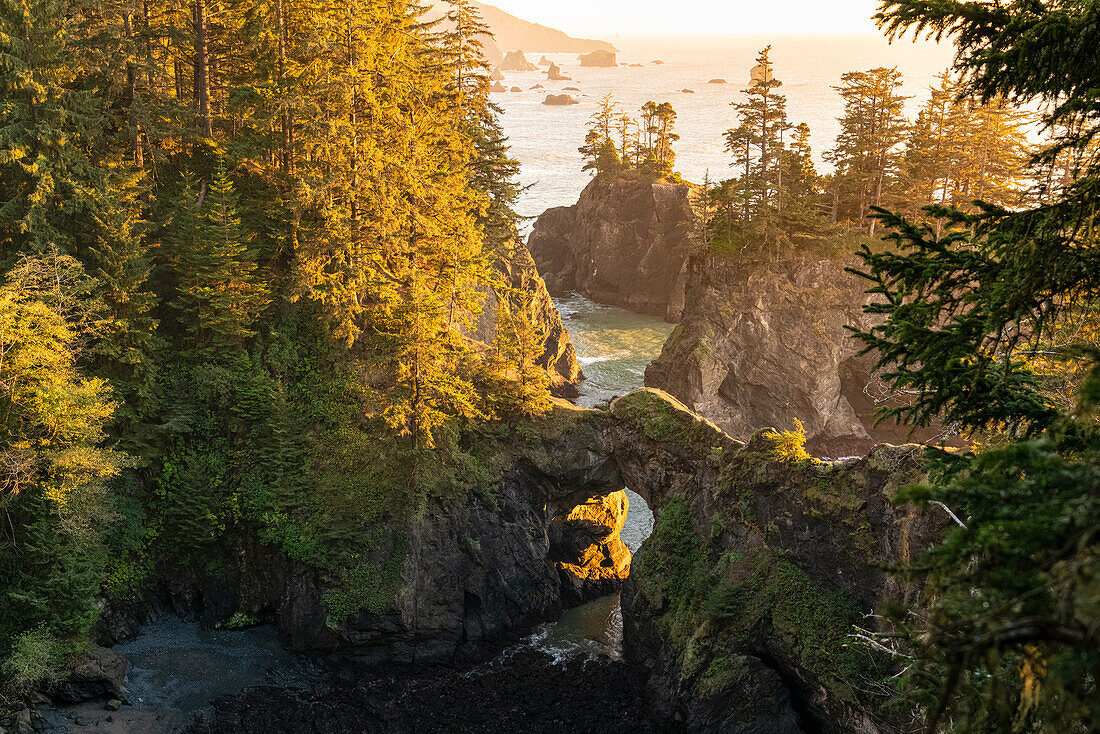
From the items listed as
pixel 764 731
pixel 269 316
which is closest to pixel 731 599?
pixel 764 731

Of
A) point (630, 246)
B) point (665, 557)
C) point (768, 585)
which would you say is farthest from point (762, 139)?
point (768, 585)

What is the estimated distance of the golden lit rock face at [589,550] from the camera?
106ft

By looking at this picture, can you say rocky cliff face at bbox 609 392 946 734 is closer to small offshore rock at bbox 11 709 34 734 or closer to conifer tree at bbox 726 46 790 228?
small offshore rock at bbox 11 709 34 734

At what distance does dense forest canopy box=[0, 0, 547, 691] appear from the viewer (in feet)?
82.1

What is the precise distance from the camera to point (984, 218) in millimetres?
7852

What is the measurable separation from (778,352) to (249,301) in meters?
30.6

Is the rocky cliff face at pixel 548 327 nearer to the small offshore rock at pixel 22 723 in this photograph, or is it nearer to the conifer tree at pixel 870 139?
the conifer tree at pixel 870 139

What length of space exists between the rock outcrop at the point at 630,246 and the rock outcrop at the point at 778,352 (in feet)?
73.9

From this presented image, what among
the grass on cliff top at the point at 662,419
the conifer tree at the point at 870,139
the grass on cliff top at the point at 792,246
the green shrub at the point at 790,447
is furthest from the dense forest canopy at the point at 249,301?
the conifer tree at the point at 870,139

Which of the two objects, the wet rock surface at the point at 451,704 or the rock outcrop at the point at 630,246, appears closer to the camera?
the wet rock surface at the point at 451,704

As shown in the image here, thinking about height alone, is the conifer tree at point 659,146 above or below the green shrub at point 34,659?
above

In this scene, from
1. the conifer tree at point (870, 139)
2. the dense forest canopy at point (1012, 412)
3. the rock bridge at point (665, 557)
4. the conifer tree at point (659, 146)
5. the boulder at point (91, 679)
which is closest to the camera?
the dense forest canopy at point (1012, 412)

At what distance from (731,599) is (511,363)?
40.3 feet

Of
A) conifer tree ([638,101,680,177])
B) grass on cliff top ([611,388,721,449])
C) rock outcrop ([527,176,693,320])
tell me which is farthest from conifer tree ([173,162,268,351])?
conifer tree ([638,101,680,177])
